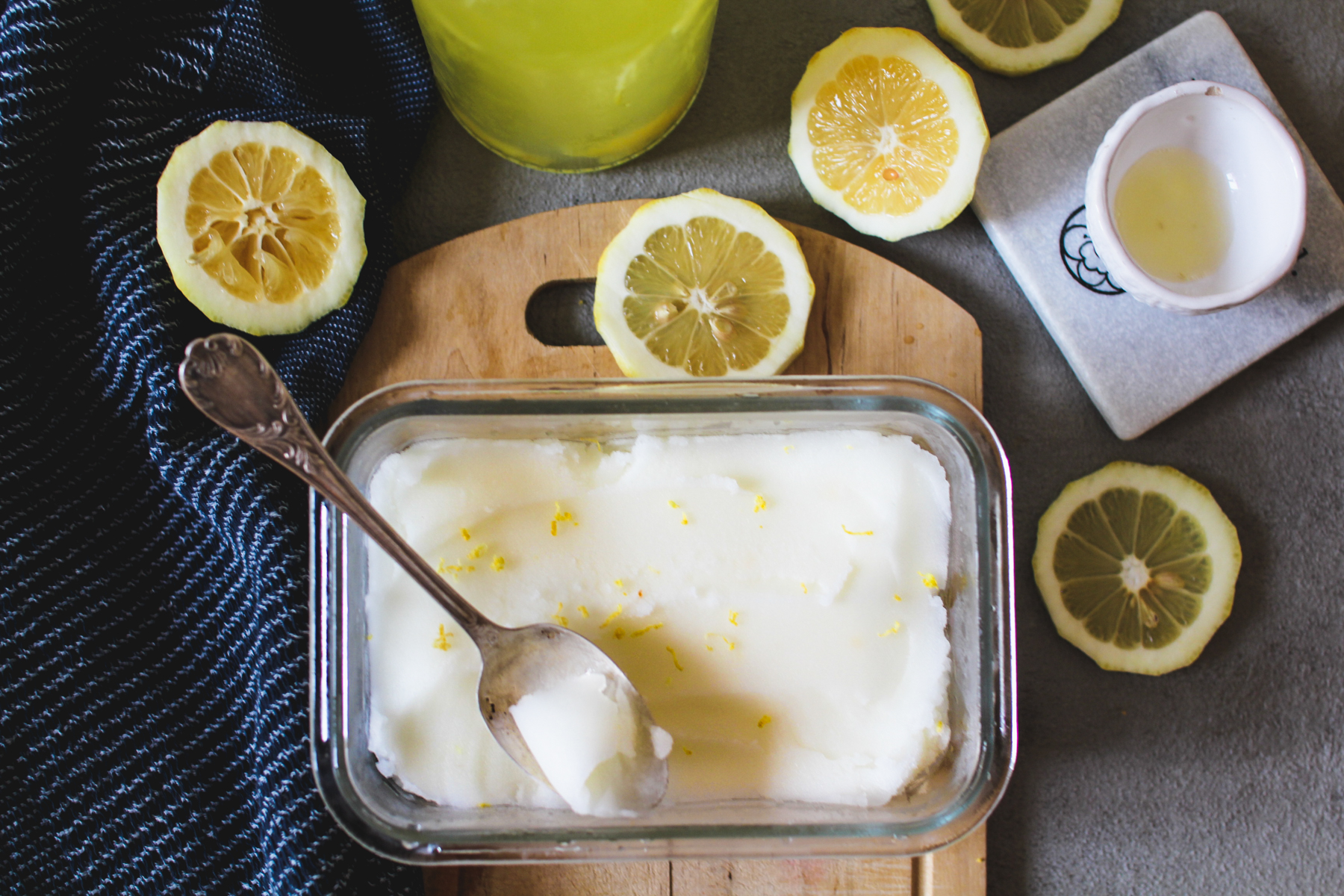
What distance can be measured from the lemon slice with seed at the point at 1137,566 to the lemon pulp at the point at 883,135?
43 cm

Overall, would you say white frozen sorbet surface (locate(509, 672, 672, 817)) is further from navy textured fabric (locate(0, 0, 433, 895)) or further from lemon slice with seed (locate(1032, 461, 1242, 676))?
lemon slice with seed (locate(1032, 461, 1242, 676))

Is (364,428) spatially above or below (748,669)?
above

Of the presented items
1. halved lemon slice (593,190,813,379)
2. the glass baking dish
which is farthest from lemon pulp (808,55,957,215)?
the glass baking dish

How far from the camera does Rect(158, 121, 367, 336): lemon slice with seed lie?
94cm

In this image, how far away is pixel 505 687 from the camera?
86cm

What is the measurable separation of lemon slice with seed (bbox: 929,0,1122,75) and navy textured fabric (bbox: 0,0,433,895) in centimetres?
77

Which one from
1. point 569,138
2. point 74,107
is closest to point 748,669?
point 569,138

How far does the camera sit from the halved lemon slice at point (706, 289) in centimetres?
100

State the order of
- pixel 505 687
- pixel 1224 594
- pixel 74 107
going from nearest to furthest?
pixel 505 687
pixel 74 107
pixel 1224 594

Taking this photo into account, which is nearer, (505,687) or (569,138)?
(505,687)

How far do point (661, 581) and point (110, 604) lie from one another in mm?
613

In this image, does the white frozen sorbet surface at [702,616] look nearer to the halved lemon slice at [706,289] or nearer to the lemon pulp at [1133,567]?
the halved lemon slice at [706,289]

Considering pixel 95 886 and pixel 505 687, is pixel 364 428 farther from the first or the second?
pixel 95 886

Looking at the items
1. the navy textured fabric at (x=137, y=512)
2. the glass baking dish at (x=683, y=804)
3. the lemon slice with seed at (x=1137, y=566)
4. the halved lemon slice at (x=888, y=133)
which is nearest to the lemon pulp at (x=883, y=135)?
the halved lemon slice at (x=888, y=133)
